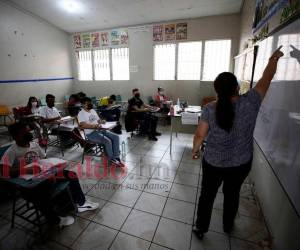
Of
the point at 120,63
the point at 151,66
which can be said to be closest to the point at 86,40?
the point at 120,63

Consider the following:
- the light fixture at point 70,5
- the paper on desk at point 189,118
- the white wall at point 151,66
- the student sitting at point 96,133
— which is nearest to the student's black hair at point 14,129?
the student sitting at point 96,133

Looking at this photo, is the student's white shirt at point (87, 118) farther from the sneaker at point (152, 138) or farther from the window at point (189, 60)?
the window at point (189, 60)

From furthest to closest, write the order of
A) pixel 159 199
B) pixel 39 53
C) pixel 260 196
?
pixel 39 53 → pixel 159 199 → pixel 260 196

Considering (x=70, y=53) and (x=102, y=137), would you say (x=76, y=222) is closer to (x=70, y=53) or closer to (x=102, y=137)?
(x=102, y=137)

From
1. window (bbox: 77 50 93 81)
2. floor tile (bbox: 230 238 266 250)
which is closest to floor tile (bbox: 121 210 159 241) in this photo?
floor tile (bbox: 230 238 266 250)

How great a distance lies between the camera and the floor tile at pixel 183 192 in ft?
7.63

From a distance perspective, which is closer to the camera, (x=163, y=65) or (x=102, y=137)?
(x=102, y=137)

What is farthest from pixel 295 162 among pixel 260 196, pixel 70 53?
pixel 70 53

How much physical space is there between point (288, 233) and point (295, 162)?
1.68 feet

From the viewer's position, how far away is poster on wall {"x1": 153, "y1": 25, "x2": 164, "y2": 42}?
237 inches

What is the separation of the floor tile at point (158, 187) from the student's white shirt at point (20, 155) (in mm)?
1385

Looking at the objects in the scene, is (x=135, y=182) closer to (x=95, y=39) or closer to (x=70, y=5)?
(x=70, y=5)

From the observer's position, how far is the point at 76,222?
1.96 metres

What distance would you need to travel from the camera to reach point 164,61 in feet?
20.7
